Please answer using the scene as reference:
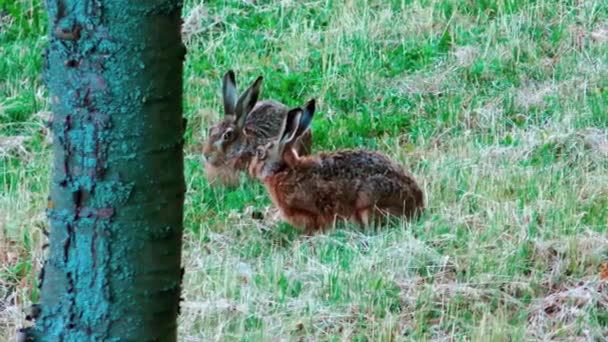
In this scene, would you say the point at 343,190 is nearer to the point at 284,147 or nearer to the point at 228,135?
the point at 284,147

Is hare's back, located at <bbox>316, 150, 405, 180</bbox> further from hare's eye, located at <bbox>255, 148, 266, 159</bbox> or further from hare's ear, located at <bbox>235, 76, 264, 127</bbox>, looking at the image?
hare's ear, located at <bbox>235, 76, 264, 127</bbox>

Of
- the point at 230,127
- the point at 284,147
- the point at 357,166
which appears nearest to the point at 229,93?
the point at 230,127

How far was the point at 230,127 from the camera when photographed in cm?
861

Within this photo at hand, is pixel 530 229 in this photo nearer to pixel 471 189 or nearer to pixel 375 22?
pixel 471 189

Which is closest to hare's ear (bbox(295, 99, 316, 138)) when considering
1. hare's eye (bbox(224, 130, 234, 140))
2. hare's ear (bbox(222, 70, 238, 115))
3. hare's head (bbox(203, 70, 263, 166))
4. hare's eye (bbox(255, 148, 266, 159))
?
hare's eye (bbox(255, 148, 266, 159))

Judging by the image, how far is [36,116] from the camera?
30.5 ft

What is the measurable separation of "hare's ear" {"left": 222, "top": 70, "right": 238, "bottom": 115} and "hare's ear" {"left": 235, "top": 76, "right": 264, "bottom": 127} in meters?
0.11

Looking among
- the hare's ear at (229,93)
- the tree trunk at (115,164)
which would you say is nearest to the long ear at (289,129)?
the hare's ear at (229,93)

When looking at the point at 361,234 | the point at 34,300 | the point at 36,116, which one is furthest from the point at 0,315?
the point at 36,116

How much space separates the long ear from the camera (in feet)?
24.5

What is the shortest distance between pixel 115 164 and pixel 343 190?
3.55m

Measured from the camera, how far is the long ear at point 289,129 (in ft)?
24.5

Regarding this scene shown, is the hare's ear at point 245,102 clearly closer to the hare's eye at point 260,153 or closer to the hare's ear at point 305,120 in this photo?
the hare's eye at point 260,153

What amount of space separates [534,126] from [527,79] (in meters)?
1.29
